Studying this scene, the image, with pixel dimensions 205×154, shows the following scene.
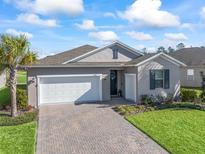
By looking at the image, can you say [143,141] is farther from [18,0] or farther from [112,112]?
[18,0]

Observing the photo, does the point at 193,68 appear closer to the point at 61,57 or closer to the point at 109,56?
the point at 109,56

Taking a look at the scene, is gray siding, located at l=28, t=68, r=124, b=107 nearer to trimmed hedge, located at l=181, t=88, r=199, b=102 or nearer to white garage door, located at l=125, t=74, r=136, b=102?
white garage door, located at l=125, t=74, r=136, b=102

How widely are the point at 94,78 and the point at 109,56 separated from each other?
2957 mm

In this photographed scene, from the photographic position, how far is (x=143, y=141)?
462 inches

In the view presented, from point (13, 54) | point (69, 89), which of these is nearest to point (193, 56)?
point (69, 89)

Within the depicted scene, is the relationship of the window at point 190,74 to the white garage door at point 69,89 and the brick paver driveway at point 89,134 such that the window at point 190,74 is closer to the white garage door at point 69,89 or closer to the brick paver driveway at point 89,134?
the white garage door at point 69,89

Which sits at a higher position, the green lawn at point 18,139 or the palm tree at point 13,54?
the palm tree at point 13,54

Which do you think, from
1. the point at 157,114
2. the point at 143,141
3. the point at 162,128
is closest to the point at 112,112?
the point at 157,114

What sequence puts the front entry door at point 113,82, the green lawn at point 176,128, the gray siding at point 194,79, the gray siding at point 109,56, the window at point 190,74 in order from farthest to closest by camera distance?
the window at point 190,74 → the gray siding at point 194,79 → the front entry door at point 113,82 → the gray siding at point 109,56 → the green lawn at point 176,128

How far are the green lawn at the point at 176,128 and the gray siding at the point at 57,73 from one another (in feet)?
20.0


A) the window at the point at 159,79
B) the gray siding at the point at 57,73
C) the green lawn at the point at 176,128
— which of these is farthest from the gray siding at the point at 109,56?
the green lawn at the point at 176,128

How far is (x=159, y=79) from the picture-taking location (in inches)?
862

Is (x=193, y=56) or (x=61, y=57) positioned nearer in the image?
(x=61, y=57)

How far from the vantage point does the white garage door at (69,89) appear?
2123 centimetres
